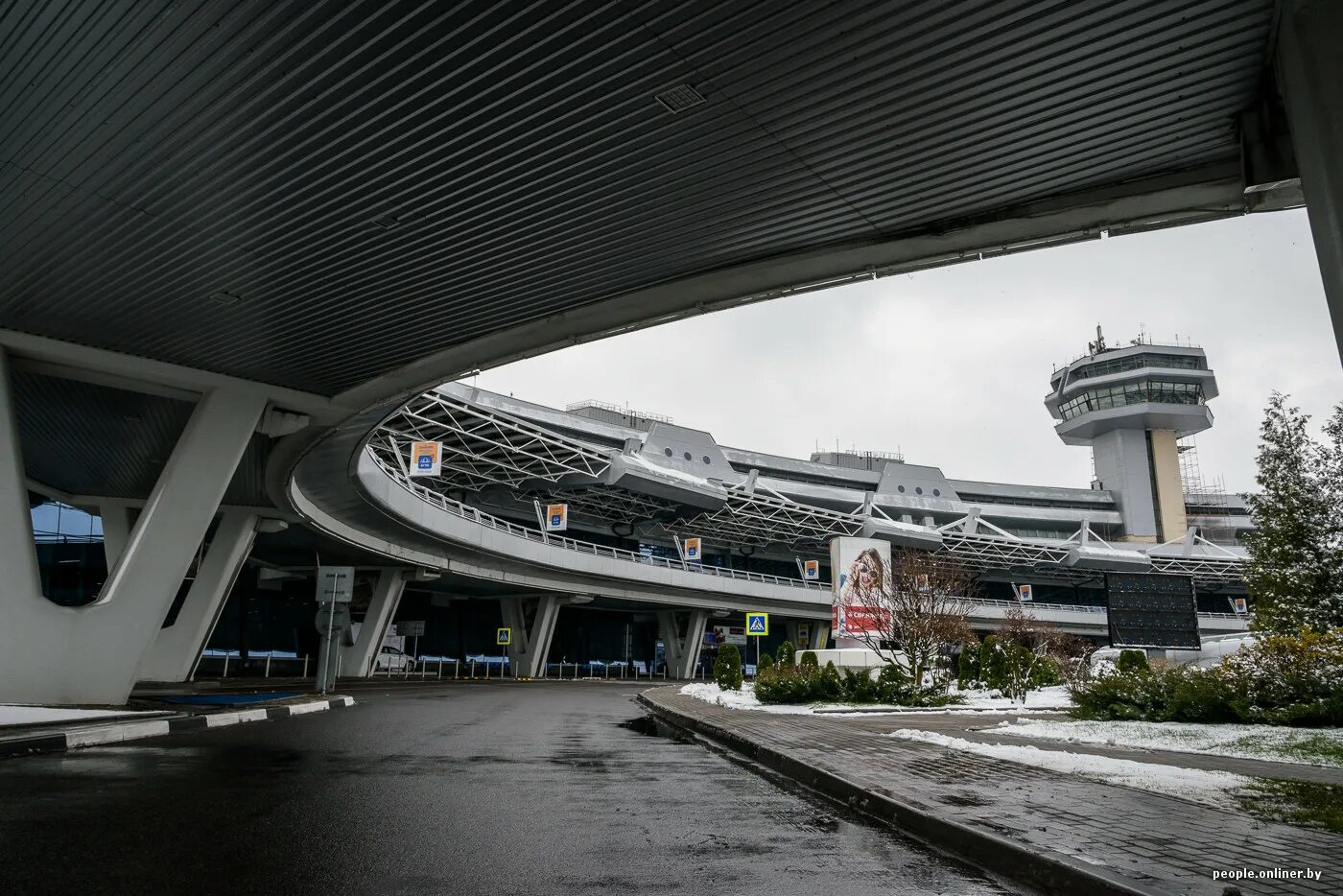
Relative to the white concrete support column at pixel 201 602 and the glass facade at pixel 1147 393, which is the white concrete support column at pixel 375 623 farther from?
the glass facade at pixel 1147 393

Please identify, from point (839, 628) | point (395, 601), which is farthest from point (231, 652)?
point (839, 628)

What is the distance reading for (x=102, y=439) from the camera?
24.4 metres

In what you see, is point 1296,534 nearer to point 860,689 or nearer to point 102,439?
point 860,689

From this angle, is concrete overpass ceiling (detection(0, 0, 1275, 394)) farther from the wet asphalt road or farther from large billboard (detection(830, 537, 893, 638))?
large billboard (detection(830, 537, 893, 638))

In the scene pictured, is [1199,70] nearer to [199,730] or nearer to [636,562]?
[199,730]

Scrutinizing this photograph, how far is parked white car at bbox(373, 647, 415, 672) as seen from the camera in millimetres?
52375

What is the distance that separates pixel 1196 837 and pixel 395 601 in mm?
43080

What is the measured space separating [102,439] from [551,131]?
805 inches

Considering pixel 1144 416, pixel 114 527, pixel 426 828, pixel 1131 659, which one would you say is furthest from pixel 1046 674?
pixel 1144 416

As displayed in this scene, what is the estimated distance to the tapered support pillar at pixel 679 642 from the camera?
66.1 meters

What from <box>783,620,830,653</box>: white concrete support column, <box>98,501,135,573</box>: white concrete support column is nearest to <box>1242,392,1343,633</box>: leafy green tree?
<box>98,501,135,573</box>: white concrete support column

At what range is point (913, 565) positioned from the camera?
3878cm

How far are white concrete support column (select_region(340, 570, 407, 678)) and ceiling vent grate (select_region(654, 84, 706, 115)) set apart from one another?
38.3m

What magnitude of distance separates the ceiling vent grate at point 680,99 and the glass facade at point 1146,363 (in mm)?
101304
